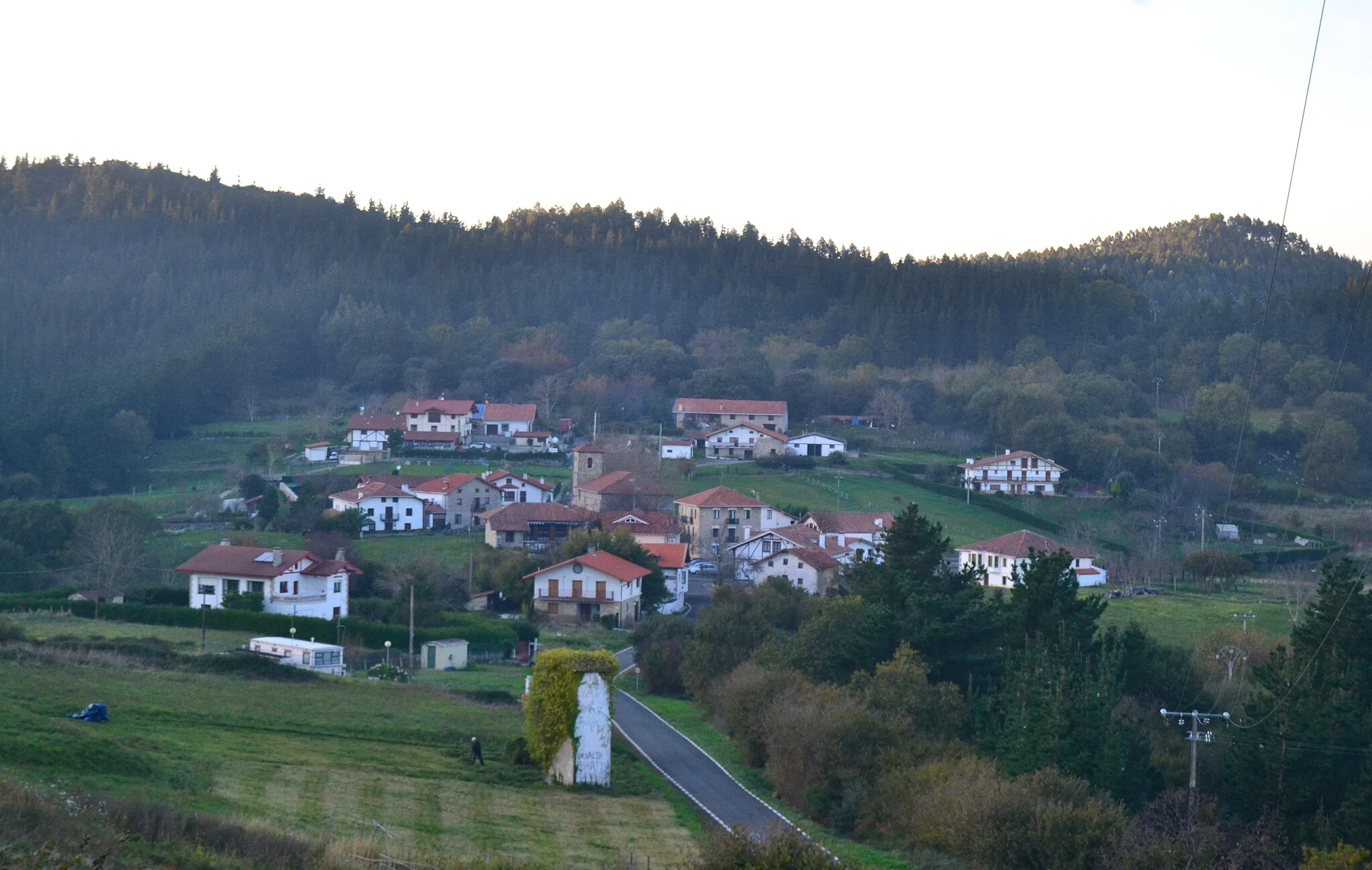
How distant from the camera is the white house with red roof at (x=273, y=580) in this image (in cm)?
2844

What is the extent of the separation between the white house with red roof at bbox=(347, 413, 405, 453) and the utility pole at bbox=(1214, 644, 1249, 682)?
114ft

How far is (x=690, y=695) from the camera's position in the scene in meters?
25.8

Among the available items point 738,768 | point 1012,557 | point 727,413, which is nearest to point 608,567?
point 1012,557

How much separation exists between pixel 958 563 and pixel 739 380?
25.4m

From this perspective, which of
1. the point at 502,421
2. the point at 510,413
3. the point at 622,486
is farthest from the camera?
Answer: the point at 510,413

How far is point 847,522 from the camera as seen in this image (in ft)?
132

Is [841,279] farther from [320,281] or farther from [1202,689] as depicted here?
[1202,689]

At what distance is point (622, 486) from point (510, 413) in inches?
569

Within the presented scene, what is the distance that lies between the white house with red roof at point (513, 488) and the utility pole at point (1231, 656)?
25.3 m

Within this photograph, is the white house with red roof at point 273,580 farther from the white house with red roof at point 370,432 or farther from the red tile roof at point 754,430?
the red tile roof at point 754,430

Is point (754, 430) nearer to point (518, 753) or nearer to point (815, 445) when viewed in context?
point (815, 445)

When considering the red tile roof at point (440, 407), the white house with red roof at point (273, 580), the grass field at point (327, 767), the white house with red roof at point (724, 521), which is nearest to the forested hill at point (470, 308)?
the red tile roof at point (440, 407)

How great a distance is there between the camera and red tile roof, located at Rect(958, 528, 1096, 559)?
1407 inches

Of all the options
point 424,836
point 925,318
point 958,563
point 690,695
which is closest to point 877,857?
point 424,836
